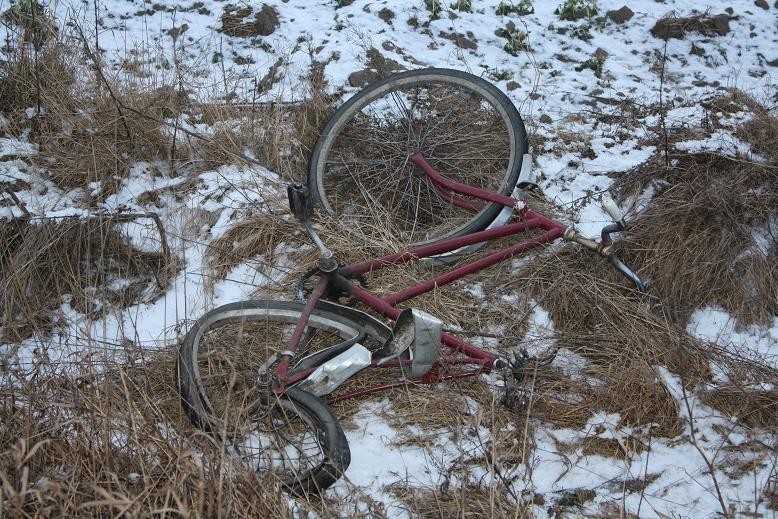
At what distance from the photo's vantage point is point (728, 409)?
2.94 meters

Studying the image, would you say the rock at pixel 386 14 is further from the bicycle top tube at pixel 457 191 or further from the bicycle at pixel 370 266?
the bicycle top tube at pixel 457 191

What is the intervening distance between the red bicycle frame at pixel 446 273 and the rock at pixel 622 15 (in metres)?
2.27

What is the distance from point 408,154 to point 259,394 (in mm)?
1852

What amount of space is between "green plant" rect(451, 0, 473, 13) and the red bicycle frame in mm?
1817

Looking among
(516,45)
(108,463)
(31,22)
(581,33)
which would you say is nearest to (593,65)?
(581,33)

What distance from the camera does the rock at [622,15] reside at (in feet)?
16.9

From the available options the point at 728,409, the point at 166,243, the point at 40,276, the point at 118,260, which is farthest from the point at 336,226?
the point at 728,409

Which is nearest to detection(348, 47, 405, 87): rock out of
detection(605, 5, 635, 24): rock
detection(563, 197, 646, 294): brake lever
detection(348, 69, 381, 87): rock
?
detection(348, 69, 381, 87): rock

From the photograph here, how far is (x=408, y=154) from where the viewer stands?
4.01 m

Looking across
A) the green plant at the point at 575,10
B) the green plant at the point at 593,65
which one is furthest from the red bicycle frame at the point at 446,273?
the green plant at the point at 575,10

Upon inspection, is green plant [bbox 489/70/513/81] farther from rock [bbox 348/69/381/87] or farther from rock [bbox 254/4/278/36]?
rock [bbox 254/4/278/36]

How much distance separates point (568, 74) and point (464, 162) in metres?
1.26

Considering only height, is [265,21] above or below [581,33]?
below

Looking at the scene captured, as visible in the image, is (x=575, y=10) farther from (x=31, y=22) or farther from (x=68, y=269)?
(x=68, y=269)
